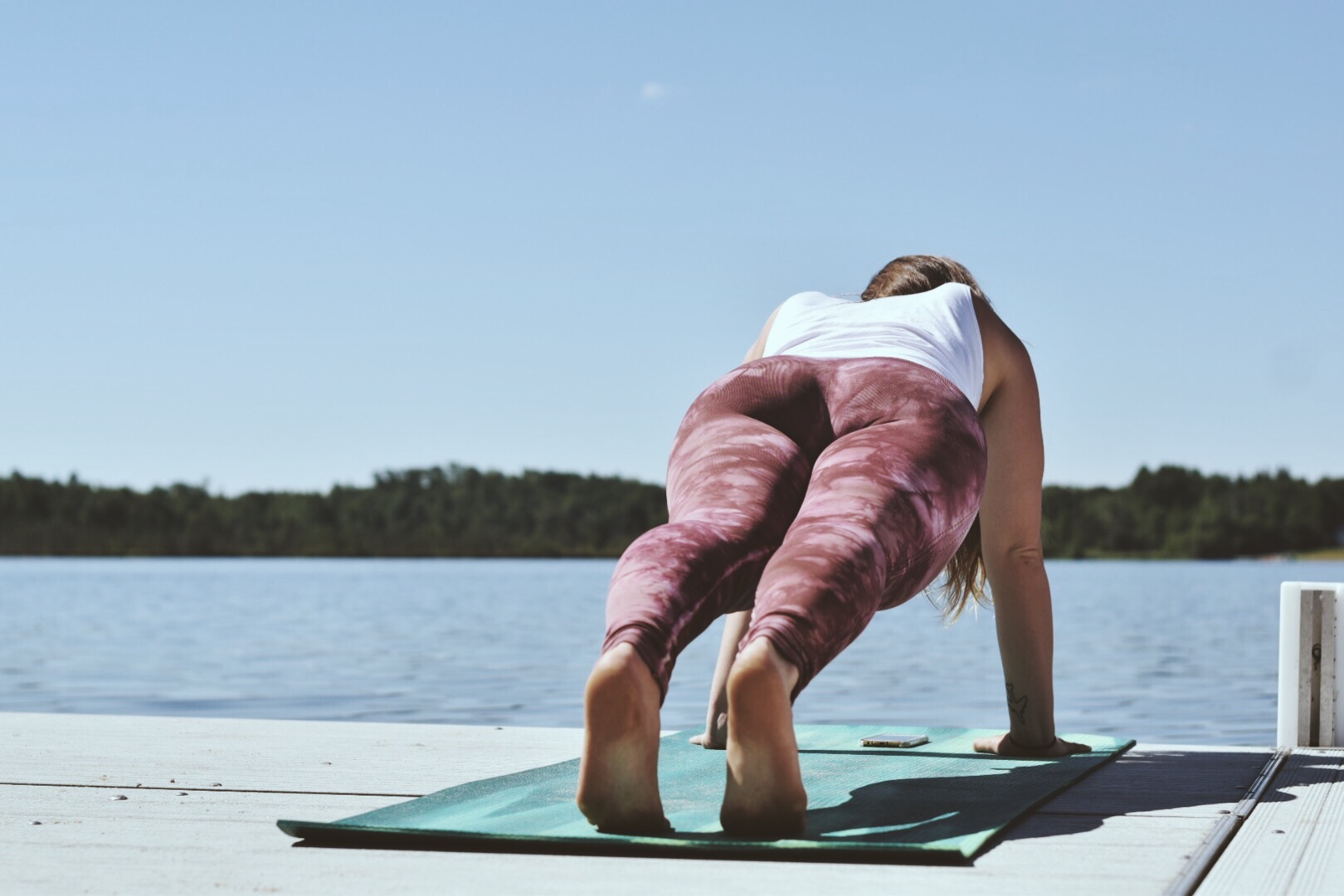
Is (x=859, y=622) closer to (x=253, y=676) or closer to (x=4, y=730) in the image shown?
(x=4, y=730)

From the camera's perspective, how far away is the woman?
7.69 ft

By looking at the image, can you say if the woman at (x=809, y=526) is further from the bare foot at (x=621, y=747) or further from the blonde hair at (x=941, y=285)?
the blonde hair at (x=941, y=285)

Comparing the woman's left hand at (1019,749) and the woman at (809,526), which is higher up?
the woman at (809,526)

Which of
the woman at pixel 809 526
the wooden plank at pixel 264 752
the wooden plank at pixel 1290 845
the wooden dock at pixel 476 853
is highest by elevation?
the woman at pixel 809 526

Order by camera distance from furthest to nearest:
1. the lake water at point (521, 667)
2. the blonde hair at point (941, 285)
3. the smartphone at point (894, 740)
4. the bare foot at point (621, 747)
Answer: the lake water at point (521, 667) < the smartphone at point (894, 740) < the blonde hair at point (941, 285) < the bare foot at point (621, 747)

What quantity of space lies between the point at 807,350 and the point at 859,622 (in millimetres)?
781

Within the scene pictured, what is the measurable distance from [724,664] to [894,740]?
0.73 m

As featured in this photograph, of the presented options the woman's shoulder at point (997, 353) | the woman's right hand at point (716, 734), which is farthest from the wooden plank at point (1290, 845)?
the woman's right hand at point (716, 734)

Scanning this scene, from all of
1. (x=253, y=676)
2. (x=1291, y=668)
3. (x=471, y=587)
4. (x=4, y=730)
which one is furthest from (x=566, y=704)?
(x=471, y=587)

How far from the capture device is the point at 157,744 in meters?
4.25

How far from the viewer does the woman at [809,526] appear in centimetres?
234

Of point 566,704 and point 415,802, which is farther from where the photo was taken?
point 566,704

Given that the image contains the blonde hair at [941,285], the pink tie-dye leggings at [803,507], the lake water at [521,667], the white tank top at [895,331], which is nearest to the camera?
the pink tie-dye leggings at [803,507]

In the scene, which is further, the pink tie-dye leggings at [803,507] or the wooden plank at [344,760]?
the wooden plank at [344,760]
